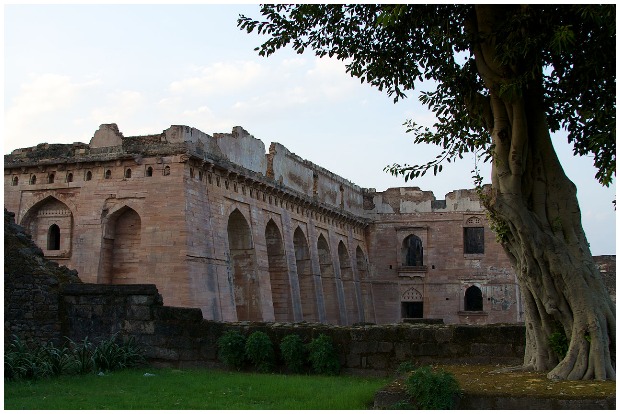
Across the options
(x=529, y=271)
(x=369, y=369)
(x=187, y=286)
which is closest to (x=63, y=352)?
(x=369, y=369)

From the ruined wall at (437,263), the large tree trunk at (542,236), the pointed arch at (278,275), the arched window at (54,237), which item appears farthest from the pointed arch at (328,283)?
the large tree trunk at (542,236)

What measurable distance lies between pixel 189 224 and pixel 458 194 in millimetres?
17966

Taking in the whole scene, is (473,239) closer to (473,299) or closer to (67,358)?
(473,299)

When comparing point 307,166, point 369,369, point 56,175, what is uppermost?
point 307,166

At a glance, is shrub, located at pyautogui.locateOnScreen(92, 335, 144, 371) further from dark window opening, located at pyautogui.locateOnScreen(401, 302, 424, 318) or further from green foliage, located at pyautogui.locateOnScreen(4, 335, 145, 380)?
dark window opening, located at pyautogui.locateOnScreen(401, 302, 424, 318)

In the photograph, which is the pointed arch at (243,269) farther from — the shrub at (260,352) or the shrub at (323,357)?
the shrub at (323,357)

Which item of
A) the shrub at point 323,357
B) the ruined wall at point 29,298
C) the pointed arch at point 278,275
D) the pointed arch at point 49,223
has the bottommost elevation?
the shrub at point 323,357

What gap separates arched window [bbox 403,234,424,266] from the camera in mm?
34156

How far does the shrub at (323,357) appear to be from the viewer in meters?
8.96

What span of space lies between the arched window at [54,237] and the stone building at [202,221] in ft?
0.09

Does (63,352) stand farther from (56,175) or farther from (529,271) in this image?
(56,175)

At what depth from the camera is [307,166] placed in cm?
2883

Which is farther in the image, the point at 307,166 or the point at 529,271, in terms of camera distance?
the point at 307,166

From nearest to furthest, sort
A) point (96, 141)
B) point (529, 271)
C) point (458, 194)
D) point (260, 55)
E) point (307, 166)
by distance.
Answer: point (529, 271), point (260, 55), point (96, 141), point (307, 166), point (458, 194)
